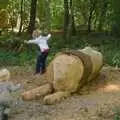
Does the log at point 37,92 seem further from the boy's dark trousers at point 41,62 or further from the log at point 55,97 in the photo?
the boy's dark trousers at point 41,62

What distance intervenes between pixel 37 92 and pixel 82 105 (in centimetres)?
114

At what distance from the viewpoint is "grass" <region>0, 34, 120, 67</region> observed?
1410cm

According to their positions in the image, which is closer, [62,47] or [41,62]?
[41,62]

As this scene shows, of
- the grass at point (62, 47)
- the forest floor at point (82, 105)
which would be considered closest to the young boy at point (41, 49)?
the forest floor at point (82, 105)

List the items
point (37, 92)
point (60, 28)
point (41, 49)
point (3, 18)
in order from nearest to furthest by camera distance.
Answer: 1. point (37, 92)
2. point (41, 49)
3. point (3, 18)
4. point (60, 28)

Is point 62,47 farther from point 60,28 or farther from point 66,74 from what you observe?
point 60,28

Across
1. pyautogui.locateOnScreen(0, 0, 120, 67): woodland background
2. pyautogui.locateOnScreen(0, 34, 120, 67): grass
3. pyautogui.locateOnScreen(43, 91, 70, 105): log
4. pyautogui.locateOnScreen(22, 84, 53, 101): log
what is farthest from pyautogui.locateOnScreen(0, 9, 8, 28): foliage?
pyautogui.locateOnScreen(43, 91, 70, 105): log

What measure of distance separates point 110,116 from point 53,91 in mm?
2043

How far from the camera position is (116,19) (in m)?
19.2

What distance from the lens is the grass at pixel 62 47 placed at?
555 inches

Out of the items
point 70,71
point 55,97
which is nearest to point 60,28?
point 70,71

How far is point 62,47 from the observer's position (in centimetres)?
1683

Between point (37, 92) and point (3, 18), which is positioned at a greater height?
point (3, 18)

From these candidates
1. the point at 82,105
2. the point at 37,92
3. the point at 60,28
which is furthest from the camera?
the point at 60,28
